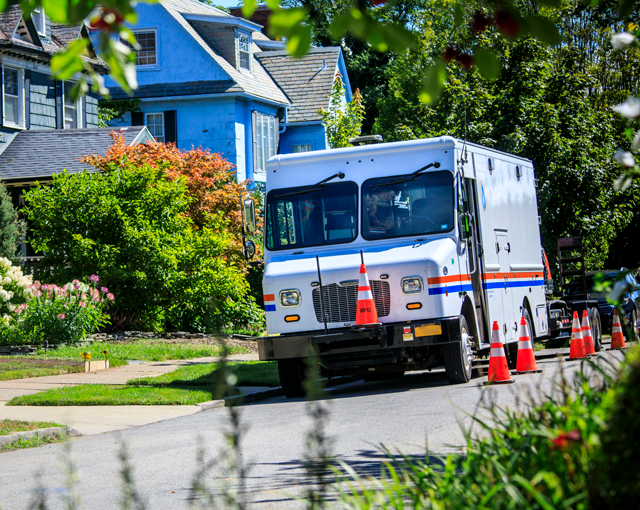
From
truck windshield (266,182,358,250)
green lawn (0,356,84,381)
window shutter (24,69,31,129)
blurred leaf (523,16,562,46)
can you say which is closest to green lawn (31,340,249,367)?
green lawn (0,356,84,381)

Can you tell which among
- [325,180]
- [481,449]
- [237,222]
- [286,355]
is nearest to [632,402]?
[481,449]

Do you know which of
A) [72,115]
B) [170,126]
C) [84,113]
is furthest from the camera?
[170,126]

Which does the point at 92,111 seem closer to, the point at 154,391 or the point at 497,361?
the point at 154,391

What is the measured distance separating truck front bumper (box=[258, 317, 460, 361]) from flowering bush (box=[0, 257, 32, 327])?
8075mm

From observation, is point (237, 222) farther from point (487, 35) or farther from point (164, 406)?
point (164, 406)

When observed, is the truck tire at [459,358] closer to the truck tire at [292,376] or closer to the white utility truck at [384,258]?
the white utility truck at [384,258]

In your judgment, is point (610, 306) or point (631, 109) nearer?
point (631, 109)

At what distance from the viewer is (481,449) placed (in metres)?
4.14

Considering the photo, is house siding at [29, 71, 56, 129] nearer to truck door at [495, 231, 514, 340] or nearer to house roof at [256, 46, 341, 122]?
house roof at [256, 46, 341, 122]

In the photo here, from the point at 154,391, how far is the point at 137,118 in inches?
885

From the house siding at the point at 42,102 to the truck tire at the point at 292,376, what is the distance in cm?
1817

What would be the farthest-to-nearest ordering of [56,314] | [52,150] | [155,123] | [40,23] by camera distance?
[155,123] < [40,23] < [52,150] < [56,314]

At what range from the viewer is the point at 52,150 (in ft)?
88.0

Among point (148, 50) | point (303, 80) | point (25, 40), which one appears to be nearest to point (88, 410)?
point (25, 40)
